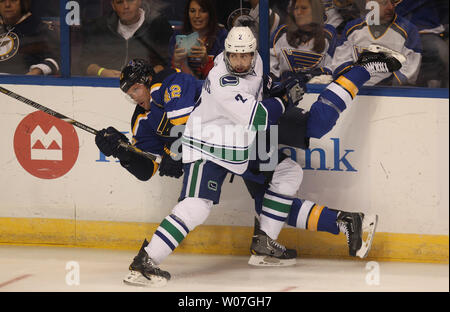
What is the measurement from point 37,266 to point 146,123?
2.94 feet

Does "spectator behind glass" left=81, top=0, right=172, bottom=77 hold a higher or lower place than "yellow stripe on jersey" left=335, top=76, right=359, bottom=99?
higher

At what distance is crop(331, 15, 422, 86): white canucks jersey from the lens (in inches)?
150

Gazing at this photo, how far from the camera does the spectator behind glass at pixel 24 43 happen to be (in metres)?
4.15

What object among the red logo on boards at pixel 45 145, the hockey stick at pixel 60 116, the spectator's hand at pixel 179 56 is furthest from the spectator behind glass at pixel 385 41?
the red logo on boards at pixel 45 145

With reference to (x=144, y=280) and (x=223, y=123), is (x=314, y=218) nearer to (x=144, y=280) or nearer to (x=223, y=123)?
(x=223, y=123)

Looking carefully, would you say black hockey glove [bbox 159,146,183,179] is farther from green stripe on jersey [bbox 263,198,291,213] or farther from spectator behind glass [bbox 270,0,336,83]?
spectator behind glass [bbox 270,0,336,83]

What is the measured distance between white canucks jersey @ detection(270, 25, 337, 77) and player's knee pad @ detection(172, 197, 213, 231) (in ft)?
2.81

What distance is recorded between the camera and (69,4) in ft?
13.4

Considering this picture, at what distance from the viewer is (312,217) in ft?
12.3

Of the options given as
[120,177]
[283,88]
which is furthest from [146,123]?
[283,88]

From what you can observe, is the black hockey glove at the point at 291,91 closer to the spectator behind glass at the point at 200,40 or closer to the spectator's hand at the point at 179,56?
the spectator behind glass at the point at 200,40

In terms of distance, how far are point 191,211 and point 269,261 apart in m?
0.58

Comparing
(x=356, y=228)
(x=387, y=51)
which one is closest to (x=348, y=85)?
(x=387, y=51)

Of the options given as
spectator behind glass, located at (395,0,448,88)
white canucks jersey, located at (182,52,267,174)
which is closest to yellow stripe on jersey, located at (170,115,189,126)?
white canucks jersey, located at (182,52,267,174)
